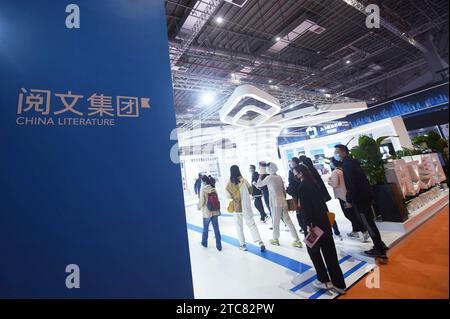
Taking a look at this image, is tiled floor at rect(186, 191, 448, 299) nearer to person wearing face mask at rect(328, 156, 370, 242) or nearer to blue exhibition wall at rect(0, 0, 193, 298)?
person wearing face mask at rect(328, 156, 370, 242)

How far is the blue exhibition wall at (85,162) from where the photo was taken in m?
1.08

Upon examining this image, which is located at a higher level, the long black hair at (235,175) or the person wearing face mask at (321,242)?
the long black hair at (235,175)

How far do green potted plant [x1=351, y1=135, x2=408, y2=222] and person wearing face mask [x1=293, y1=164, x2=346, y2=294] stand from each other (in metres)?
2.41

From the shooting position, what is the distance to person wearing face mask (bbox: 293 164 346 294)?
216cm

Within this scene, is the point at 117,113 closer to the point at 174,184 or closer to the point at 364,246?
the point at 174,184

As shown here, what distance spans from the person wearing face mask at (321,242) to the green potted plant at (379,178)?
7.91 ft

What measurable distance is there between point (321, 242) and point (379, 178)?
274 cm

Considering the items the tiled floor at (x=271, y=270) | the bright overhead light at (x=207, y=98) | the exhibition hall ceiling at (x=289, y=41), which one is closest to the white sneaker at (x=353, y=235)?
the tiled floor at (x=271, y=270)

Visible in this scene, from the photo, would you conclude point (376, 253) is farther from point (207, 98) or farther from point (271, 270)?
point (207, 98)

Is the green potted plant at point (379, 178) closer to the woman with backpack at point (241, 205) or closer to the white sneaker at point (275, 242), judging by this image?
the white sneaker at point (275, 242)

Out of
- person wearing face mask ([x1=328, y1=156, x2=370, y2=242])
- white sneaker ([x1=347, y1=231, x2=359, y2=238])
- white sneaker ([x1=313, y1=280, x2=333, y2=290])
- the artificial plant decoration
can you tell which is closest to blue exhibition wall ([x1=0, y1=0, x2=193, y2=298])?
white sneaker ([x1=313, y1=280, x2=333, y2=290])

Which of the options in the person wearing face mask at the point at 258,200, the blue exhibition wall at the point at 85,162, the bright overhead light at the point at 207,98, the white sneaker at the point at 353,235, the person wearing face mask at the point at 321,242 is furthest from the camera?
the bright overhead light at the point at 207,98

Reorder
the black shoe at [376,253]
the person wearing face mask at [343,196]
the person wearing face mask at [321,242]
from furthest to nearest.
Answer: the person wearing face mask at [343,196] → the black shoe at [376,253] → the person wearing face mask at [321,242]

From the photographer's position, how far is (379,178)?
4031mm
